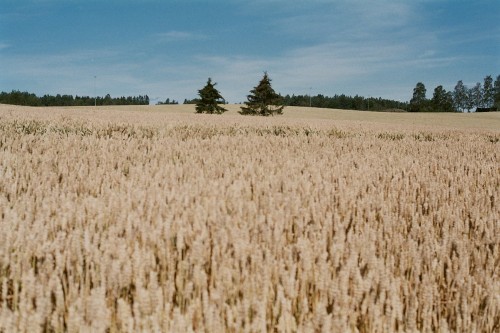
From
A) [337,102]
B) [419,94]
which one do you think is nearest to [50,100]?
[337,102]

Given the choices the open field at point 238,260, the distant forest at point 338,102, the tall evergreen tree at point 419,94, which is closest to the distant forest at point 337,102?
the distant forest at point 338,102

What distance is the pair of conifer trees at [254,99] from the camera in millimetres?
55719

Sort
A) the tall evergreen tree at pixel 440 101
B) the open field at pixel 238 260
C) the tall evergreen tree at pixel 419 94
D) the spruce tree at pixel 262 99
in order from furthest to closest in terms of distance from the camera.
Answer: the tall evergreen tree at pixel 419 94
the tall evergreen tree at pixel 440 101
the spruce tree at pixel 262 99
the open field at pixel 238 260

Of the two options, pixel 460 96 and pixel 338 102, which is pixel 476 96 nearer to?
pixel 460 96

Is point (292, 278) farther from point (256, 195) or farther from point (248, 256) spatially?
point (256, 195)

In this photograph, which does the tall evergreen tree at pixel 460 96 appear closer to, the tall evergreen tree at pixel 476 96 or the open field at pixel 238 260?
the tall evergreen tree at pixel 476 96

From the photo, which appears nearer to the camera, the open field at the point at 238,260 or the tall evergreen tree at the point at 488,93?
the open field at the point at 238,260

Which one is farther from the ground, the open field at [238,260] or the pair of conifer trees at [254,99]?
the pair of conifer trees at [254,99]

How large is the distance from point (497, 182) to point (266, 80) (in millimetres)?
53195

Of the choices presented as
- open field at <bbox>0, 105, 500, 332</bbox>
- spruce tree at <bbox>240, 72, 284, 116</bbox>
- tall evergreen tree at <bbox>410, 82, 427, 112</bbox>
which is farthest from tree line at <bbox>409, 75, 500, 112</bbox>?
open field at <bbox>0, 105, 500, 332</bbox>

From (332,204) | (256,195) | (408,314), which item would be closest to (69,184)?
(256,195)

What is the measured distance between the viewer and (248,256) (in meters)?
1.95

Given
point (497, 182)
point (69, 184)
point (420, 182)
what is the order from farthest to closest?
1. point (497, 182)
2. point (420, 182)
3. point (69, 184)

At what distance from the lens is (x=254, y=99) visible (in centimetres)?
5691
